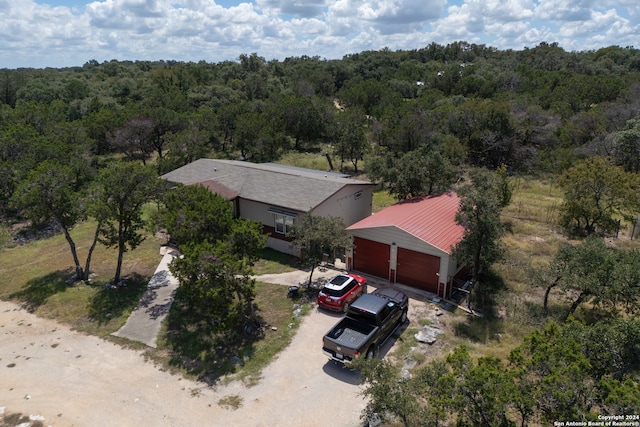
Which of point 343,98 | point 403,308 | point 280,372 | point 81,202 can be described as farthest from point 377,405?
point 343,98

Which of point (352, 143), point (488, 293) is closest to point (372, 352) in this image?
point (488, 293)

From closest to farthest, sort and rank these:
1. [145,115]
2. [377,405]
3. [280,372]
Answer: [377,405]
[280,372]
[145,115]

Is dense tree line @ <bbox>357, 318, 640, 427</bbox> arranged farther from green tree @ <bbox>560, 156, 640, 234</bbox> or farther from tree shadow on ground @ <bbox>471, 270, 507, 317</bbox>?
green tree @ <bbox>560, 156, 640, 234</bbox>

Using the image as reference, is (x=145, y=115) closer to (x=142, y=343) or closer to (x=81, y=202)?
(x=81, y=202)

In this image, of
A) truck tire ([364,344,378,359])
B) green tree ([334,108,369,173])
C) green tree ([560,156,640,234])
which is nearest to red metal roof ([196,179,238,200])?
truck tire ([364,344,378,359])

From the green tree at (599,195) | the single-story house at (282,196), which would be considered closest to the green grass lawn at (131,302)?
the single-story house at (282,196)
